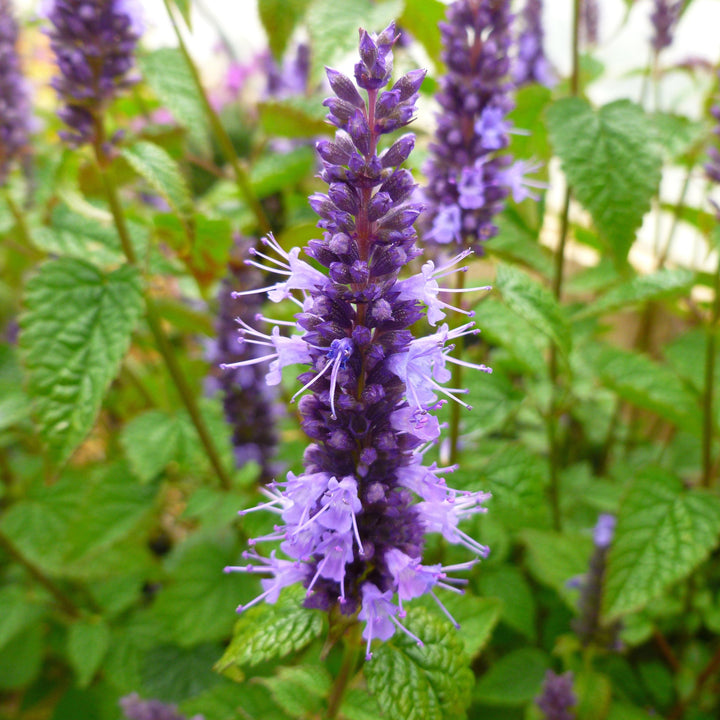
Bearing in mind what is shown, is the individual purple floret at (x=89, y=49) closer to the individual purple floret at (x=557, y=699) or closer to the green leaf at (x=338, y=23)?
the green leaf at (x=338, y=23)

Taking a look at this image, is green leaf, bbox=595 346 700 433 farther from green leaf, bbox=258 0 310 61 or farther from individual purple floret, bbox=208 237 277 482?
green leaf, bbox=258 0 310 61

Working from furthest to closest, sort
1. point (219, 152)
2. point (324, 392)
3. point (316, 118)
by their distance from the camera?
point (219, 152) < point (316, 118) < point (324, 392)

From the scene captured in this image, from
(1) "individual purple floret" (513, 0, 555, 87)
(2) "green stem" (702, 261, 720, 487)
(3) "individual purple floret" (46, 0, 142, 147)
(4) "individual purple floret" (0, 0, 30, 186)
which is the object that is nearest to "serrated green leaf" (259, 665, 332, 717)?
(2) "green stem" (702, 261, 720, 487)

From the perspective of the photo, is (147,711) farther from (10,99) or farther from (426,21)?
(10,99)

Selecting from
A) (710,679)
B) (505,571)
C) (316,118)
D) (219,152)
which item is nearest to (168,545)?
(505,571)

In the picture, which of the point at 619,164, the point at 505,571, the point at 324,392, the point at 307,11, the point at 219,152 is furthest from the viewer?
the point at 219,152

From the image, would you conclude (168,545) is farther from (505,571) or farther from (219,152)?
(219,152)
